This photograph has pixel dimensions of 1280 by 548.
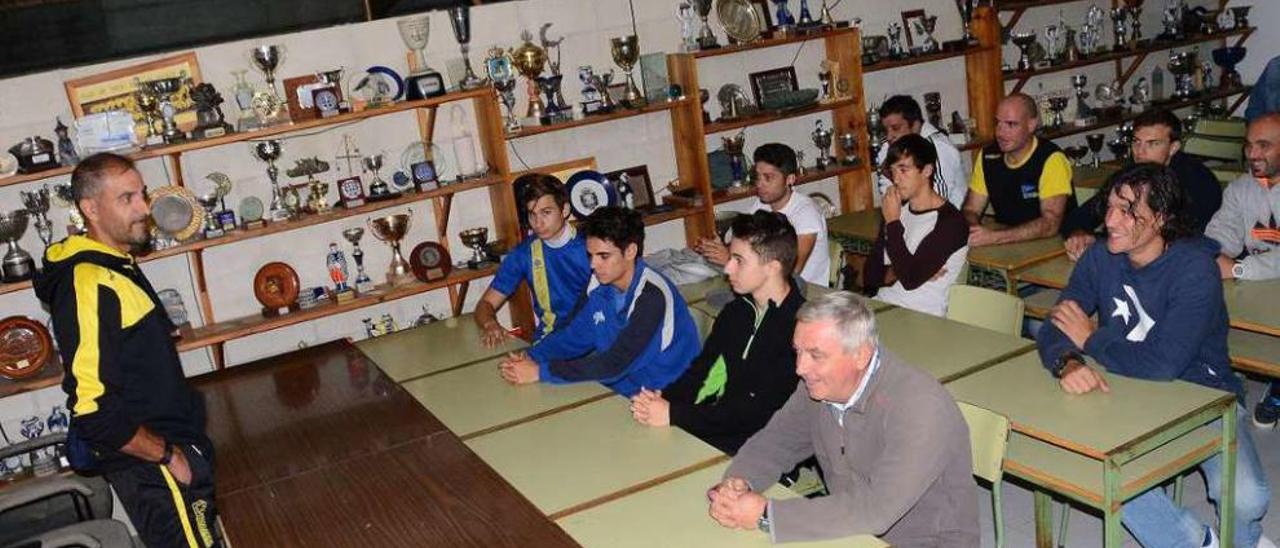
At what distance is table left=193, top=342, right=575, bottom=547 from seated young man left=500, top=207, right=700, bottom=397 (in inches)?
20.7

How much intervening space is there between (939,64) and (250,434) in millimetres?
5267

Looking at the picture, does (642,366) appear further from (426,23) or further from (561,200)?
(426,23)

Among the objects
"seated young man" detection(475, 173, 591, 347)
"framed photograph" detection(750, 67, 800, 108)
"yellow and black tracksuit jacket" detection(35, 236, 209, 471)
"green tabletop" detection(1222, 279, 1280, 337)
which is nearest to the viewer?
"yellow and black tracksuit jacket" detection(35, 236, 209, 471)

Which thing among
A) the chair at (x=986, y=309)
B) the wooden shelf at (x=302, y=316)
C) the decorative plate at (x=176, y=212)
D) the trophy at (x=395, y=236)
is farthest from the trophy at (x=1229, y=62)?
the decorative plate at (x=176, y=212)

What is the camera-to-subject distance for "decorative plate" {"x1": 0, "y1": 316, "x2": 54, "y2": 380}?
15.6ft

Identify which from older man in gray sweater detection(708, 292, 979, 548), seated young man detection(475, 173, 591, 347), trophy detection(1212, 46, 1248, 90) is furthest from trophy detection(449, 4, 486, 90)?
trophy detection(1212, 46, 1248, 90)

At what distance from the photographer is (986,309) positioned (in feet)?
13.1

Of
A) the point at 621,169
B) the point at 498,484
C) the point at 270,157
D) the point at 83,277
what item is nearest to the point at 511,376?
the point at 498,484

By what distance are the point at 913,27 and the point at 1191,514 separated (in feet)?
14.9

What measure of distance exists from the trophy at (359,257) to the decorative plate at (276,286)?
0.34 meters

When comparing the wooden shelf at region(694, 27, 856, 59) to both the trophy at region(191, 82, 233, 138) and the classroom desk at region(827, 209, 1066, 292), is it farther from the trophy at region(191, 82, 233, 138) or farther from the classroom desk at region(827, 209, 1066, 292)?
the trophy at region(191, 82, 233, 138)

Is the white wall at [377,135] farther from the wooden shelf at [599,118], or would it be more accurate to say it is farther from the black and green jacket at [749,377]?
the black and green jacket at [749,377]

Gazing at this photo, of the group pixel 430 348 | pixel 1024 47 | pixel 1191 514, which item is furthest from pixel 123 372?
pixel 1024 47

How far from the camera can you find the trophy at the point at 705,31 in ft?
20.1
